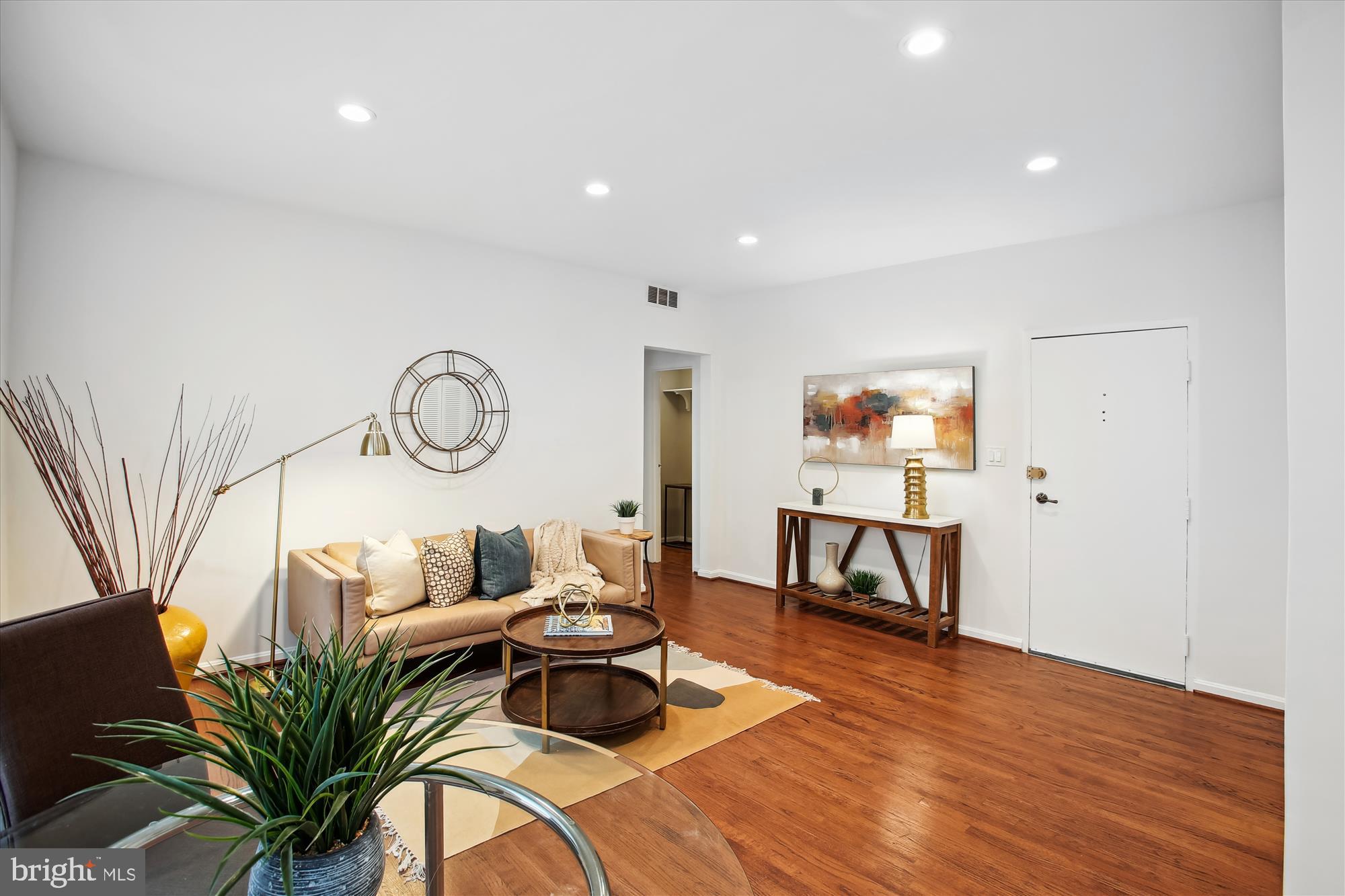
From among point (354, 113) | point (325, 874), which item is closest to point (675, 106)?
point (354, 113)

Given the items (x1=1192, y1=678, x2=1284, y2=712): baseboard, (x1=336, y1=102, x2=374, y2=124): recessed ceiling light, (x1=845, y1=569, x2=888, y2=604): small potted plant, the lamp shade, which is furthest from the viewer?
(x1=845, y1=569, x2=888, y2=604): small potted plant

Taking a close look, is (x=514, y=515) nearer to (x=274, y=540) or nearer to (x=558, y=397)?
(x=558, y=397)

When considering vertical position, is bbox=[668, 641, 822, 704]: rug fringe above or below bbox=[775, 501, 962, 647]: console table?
below

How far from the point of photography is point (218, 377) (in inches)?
140

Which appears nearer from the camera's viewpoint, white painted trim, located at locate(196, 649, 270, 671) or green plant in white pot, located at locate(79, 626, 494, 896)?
green plant in white pot, located at locate(79, 626, 494, 896)

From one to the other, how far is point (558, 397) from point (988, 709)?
3.41m

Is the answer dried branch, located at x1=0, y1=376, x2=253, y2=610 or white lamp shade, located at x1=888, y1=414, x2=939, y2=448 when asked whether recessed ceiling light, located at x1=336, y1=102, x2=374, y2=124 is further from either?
white lamp shade, located at x1=888, y1=414, x2=939, y2=448

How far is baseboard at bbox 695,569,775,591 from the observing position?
18.8ft

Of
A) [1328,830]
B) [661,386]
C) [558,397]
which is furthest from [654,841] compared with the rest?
[661,386]

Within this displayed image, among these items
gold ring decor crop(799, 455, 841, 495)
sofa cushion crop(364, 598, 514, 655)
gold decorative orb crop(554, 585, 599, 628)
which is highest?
gold ring decor crop(799, 455, 841, 495)

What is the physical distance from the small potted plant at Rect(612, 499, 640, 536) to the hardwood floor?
1.61 metres

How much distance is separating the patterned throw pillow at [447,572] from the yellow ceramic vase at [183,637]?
3.35 feet

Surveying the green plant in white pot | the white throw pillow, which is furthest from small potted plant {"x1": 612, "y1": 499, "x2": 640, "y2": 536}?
the green plant in white pot

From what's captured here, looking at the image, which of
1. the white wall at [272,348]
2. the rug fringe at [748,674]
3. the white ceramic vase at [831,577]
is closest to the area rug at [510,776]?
the rug fringe at [748,674]
